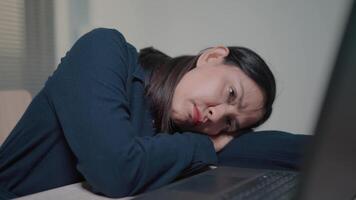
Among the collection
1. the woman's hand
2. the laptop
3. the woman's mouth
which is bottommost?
the woman's hand

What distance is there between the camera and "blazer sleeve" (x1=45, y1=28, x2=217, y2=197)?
1.90 feet

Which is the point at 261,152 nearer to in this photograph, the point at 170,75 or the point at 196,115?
the point at 196,115

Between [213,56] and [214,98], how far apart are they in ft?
0.57

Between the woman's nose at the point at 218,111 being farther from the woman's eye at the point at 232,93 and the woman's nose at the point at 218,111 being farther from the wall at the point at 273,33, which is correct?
the wall at the point at 273,33

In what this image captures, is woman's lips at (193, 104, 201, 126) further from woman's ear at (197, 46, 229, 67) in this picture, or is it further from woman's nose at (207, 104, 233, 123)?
woman's ear at (197, 46, 229, 67)

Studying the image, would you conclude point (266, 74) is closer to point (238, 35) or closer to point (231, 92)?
point (231, 92)

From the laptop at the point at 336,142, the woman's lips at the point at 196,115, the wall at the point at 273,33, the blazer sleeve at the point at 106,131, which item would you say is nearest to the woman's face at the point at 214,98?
the woman's lips at the point at 196,115

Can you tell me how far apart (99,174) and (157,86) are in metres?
0.33

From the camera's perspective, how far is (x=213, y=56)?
959 mm

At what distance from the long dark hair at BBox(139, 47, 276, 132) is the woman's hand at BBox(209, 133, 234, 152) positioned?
12cm

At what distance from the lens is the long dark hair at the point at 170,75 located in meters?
0.85

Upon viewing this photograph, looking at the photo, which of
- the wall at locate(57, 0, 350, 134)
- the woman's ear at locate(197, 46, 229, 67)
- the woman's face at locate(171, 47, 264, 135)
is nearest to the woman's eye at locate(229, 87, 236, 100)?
the woman's face at locate(171, 47, 264, 135)

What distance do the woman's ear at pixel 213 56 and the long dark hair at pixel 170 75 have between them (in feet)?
0.05

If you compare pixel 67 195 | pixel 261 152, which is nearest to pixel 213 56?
pixel 261 152
